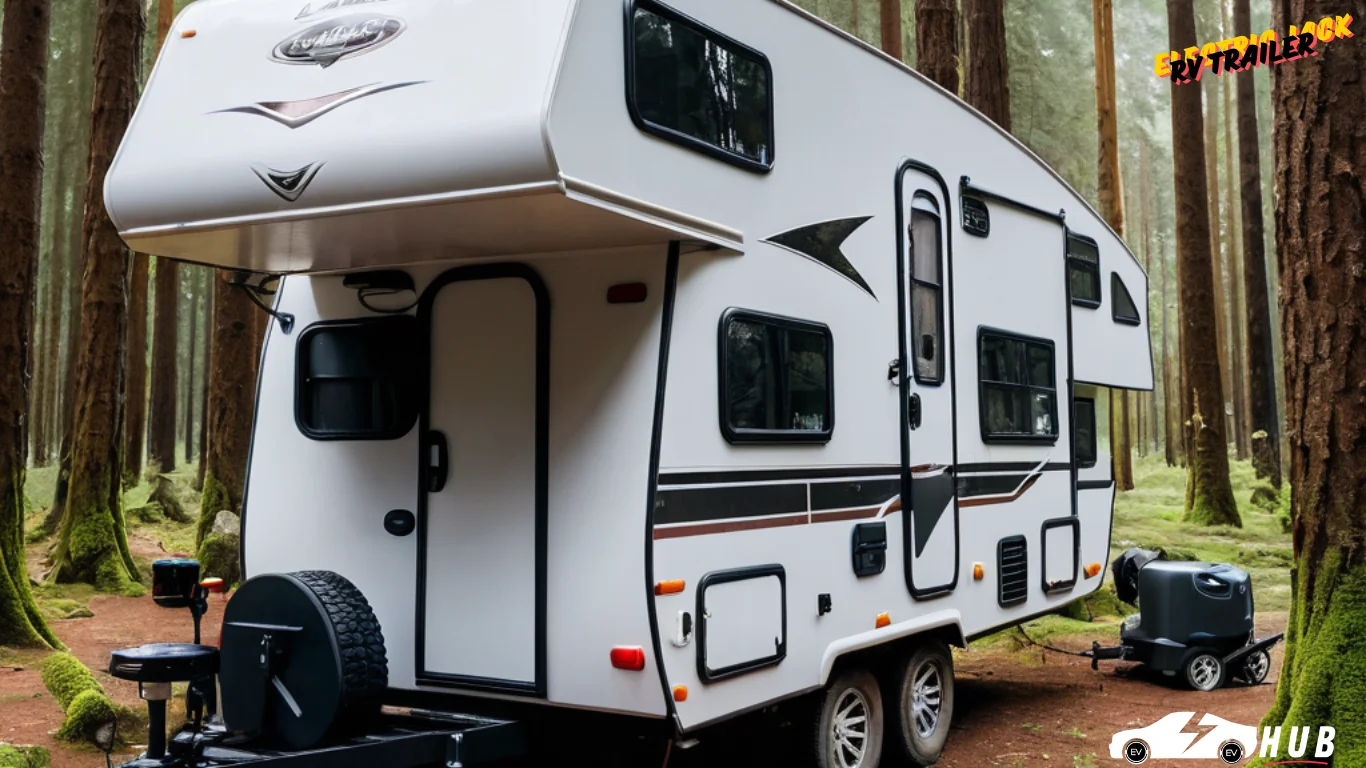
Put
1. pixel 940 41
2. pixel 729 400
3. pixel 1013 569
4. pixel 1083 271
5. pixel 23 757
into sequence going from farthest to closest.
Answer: pixel 940 41, pixel 1083 271, pixel 1013 569, pixel 23 757, pixel 729 400

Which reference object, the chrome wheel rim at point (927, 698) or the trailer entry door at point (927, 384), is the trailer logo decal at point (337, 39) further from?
the chrome wheel rim at point (927, 698)

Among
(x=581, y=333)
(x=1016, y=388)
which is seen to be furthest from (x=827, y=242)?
(x=1016, y=388)

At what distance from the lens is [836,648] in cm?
599

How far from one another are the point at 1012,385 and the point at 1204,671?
9.36 feet

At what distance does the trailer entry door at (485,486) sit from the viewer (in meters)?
5.21

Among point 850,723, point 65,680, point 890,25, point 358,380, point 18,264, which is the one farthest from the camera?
point 890,25

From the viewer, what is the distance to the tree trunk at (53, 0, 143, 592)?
11.9m

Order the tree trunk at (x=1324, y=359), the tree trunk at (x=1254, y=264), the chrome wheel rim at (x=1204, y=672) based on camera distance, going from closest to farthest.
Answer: the tree trunk at (x=1324, y=359) → the chrome wheel rim at (x=1204, y=672) → the tree trunk at (x=1254, y=264)

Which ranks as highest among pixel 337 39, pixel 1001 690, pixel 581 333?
pixel 337 39

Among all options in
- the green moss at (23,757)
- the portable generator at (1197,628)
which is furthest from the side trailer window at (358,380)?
the portable generator at (1197,628)

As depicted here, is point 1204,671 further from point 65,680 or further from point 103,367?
point 103,367

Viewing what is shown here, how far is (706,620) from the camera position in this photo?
16.9ft

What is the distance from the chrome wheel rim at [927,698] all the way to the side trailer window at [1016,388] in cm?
144

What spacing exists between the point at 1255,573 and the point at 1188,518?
3.49 m
